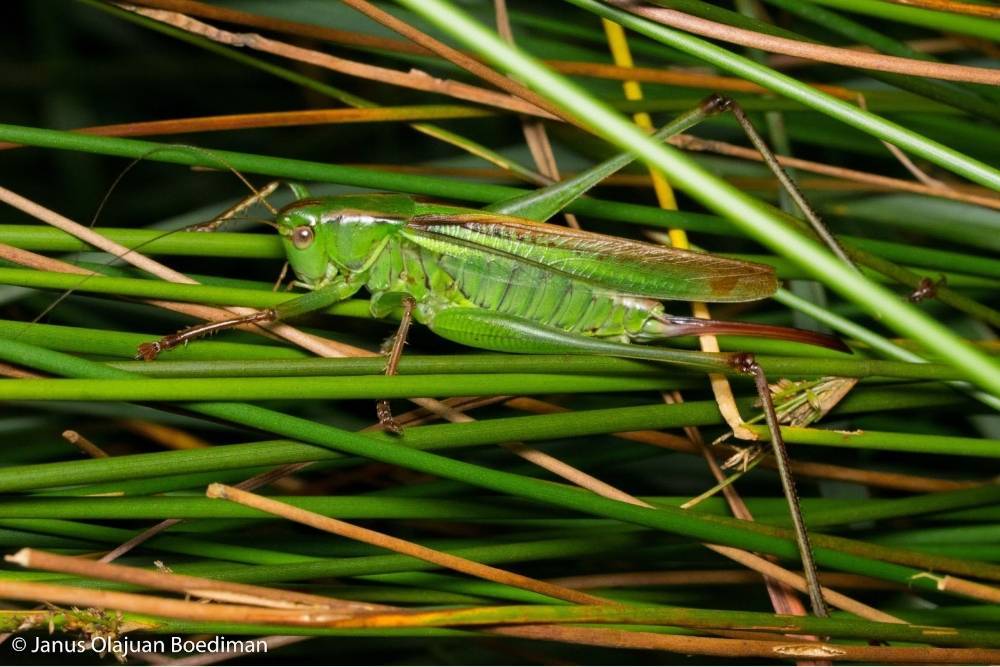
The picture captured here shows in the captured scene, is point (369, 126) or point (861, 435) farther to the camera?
point (369, 126)

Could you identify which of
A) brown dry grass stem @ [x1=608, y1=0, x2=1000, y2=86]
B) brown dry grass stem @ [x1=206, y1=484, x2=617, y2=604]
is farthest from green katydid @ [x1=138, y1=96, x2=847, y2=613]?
brown dry grass stem @ [x1=206, y1=484, x2=617, y2=604]

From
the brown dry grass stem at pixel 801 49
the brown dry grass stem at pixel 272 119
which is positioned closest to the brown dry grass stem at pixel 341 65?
the brown dry grass stem at pixel 272 119

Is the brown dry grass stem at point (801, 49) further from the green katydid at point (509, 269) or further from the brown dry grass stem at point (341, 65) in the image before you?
the brown dry grass stem at point (341, 65)

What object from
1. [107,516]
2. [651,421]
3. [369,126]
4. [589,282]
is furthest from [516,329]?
[369,126]

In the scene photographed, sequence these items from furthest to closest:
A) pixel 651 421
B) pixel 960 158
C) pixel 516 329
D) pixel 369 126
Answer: pixel 369 126
pixel 516 329
pixel 651 421
pixel 960 158

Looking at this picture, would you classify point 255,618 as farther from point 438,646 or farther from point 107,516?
point 438,646

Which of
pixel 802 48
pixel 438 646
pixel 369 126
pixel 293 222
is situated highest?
pixel 369 126

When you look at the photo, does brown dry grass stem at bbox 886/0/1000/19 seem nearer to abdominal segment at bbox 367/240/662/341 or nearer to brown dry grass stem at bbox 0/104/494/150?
abdominal segment at bbox 367/240/662/341

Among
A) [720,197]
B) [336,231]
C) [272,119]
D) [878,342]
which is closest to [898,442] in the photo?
[878,342]
